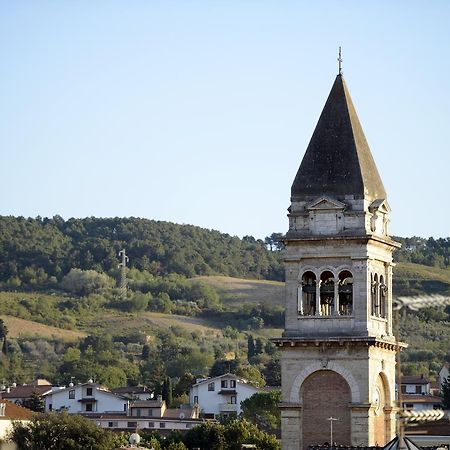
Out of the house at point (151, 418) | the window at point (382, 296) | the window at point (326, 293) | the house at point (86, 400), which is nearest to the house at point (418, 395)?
the house at point (151, 418)

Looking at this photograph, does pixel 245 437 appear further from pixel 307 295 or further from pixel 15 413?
pixel 307 295

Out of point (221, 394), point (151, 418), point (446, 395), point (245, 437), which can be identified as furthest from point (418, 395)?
point (245, 437)

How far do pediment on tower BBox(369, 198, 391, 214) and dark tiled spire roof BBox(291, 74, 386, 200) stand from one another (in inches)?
9.7

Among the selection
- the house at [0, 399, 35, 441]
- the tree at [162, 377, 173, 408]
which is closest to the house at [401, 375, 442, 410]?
the tree at [162, 377, 173, 408]

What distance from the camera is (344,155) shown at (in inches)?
2899

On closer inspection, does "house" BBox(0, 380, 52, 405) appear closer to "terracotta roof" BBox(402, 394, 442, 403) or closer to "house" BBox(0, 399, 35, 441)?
"terracotta roof" BBox(402, 394, 442, 403)

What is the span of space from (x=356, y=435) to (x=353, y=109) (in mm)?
11658

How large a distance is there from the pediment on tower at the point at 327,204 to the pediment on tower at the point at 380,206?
1.00m

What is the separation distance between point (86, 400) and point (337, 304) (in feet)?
336

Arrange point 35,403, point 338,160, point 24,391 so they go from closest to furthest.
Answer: point 338,160 → point 35,403 → point 24,391

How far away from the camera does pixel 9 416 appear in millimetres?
127438

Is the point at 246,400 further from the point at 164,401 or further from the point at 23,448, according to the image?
the point at 23,448

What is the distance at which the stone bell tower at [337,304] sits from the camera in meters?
71.9

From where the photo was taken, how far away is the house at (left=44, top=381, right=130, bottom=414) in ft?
566
